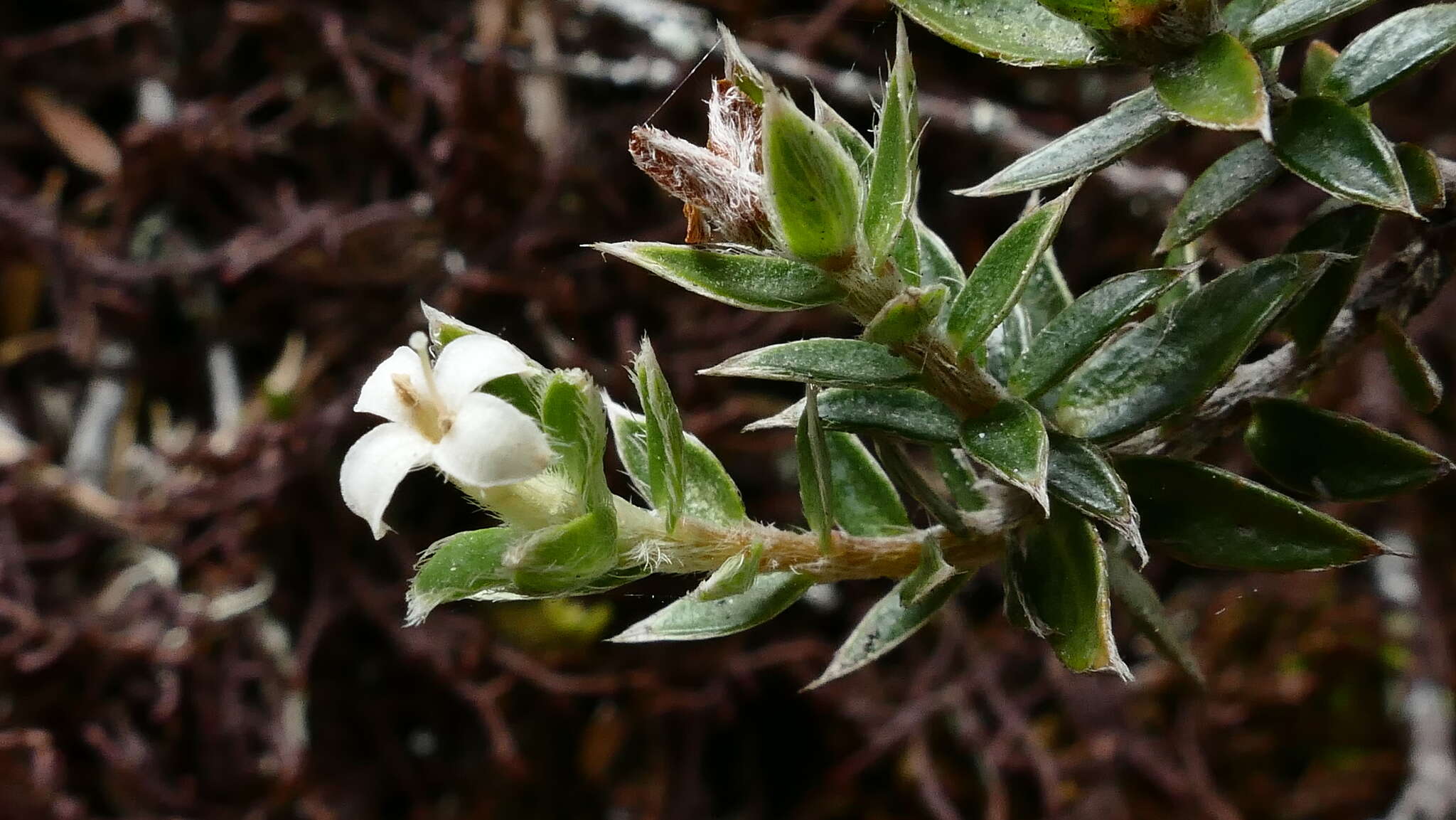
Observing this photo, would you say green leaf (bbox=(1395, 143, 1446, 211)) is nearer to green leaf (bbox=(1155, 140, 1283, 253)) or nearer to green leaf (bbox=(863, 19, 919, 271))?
green leaf (bbox=(1155, 140, 1283, 253))

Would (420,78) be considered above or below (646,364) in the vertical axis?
below

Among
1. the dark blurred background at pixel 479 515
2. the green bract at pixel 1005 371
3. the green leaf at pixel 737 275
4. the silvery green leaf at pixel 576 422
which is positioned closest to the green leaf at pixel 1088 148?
the green bract at pixel 1005 371

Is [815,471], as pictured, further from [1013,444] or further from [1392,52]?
[1392,52]

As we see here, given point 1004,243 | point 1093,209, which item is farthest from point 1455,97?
point 1004,243

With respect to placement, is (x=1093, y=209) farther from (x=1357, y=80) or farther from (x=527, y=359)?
(x=527, y=359)

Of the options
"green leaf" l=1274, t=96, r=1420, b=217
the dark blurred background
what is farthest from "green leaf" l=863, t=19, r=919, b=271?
the dark blurred background

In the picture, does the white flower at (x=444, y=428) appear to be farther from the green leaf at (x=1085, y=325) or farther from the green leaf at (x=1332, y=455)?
the green leaf at (x=1332, y=455)

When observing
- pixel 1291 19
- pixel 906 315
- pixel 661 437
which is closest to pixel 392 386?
pixel 661 437
